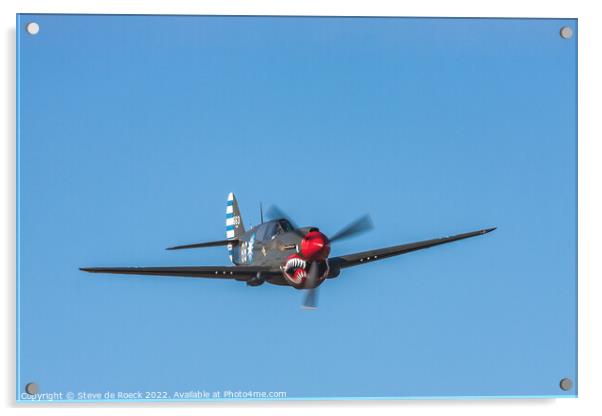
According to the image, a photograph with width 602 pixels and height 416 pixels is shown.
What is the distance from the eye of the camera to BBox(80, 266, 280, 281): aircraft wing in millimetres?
12242

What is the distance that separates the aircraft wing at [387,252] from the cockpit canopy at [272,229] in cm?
100

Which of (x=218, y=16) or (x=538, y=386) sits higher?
(x=218, y=16)

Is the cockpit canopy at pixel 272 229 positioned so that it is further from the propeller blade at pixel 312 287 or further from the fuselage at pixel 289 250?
the propeller blade at pixel 312 287

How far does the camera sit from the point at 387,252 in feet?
45.4

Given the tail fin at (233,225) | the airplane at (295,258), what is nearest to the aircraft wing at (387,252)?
the airplane at (295,258)

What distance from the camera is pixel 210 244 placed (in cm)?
1697

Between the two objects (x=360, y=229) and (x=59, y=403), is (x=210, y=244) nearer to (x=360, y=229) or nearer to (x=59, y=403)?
(x=360, y=229)

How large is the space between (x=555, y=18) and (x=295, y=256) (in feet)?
17.5

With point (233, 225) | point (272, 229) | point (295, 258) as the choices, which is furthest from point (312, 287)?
point (233, 225)

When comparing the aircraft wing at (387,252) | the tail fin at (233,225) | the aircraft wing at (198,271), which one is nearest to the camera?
the aircraft wing at (198,271)

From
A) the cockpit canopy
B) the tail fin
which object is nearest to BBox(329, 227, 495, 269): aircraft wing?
the cockpit canopy

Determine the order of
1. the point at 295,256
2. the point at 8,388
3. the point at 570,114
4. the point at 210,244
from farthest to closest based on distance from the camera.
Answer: the point at 210,244 < the point at 295,256 < the point at 570,114 < the point at 8,388

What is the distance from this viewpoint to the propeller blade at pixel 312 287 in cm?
1302

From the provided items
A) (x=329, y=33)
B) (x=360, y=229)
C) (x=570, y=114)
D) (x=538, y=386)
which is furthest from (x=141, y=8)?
(x=538, y=386)
